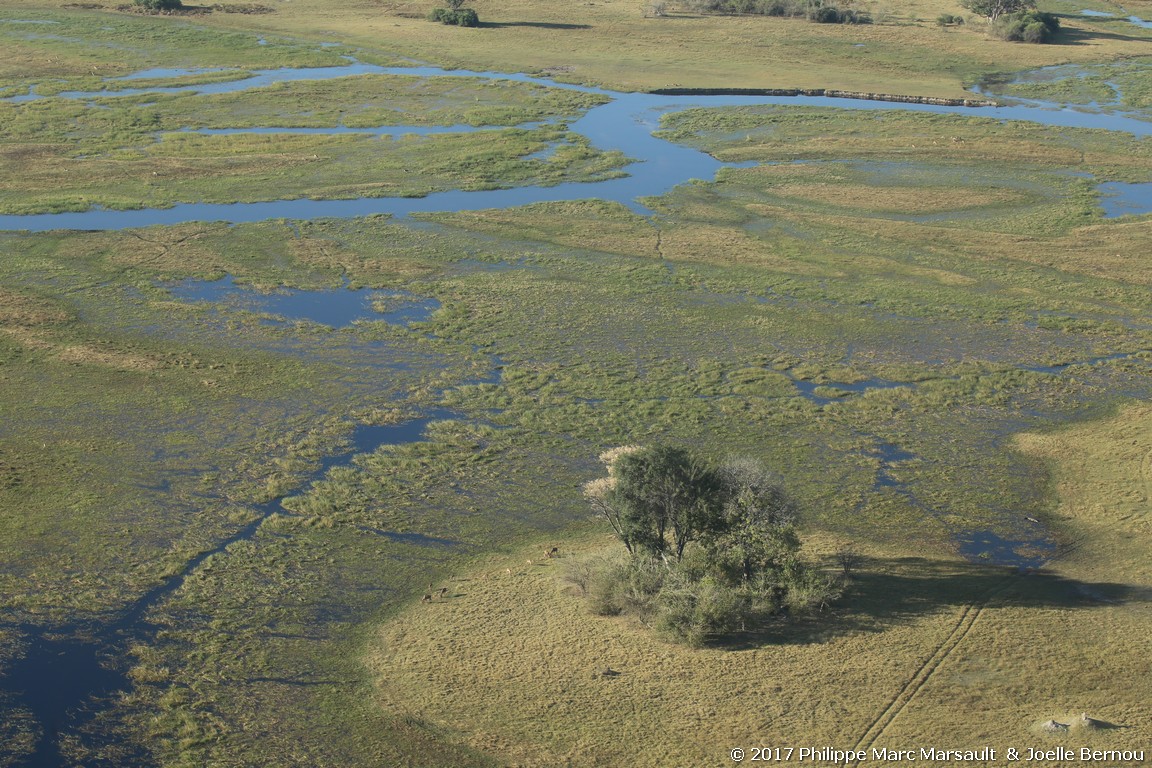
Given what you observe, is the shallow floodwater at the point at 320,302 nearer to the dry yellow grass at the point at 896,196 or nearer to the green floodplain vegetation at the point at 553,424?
the green floodplain vegetation at the point at 553,424

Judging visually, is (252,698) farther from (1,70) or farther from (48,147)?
(1,70)

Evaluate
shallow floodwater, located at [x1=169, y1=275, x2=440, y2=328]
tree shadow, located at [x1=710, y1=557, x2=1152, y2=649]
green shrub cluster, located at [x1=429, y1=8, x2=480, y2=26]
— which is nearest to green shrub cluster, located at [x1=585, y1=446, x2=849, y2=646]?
tree shadow, located at [x1=710, y1=557, x2=1152, y2=649]

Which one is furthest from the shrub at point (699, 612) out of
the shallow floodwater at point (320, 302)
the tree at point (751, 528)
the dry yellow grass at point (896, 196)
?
the dry yellow grass at point (896, 196)

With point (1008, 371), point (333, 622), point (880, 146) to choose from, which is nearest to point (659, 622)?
point (333, 622)

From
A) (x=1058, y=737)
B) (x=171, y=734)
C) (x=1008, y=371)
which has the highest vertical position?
(x=1008, y=371)

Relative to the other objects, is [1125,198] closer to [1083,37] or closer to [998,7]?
[1083,37]

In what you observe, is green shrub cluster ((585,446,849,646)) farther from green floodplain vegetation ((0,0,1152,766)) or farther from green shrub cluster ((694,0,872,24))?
green shrub cluster ((694,0,872,24))

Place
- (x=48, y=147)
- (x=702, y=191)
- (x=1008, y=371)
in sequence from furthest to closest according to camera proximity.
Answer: (x=48, y=147) < (x=702, y=191) < (x=1008, y=371)
